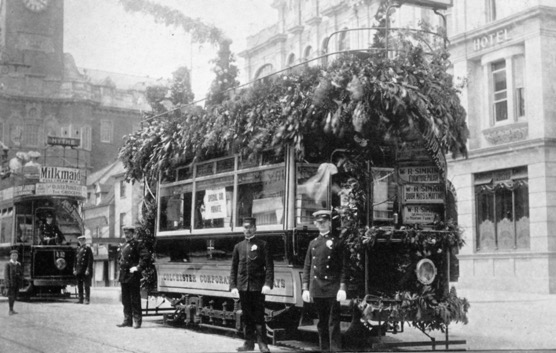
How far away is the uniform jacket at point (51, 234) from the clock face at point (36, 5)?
37.7 ft

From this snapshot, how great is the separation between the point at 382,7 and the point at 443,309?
427 centimetres

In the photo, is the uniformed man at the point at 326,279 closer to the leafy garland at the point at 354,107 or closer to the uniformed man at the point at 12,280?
the leafy garland at the point at 354,107

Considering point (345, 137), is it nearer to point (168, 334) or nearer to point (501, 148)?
point (168, 334)

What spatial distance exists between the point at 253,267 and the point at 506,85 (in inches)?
629

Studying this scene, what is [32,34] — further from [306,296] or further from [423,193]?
[423,193]

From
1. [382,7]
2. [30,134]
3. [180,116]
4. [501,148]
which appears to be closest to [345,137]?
[382,7]

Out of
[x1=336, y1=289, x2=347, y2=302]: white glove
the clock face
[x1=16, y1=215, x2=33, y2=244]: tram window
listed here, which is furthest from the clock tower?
[x1=16, y1=215, x2=33, y2=244]: tram window

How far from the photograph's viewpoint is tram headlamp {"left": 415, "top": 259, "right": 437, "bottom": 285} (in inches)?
361

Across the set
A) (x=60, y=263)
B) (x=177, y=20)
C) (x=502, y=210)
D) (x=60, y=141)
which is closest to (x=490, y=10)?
(x=502, y=210)

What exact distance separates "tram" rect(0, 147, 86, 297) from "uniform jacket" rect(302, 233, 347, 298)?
41.8ft

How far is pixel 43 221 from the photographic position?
20.2m

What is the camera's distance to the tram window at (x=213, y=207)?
11.1 meters

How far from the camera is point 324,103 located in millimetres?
9320

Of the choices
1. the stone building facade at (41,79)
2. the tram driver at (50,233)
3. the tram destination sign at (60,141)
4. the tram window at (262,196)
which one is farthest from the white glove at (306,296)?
the tram driver at (50,233)
